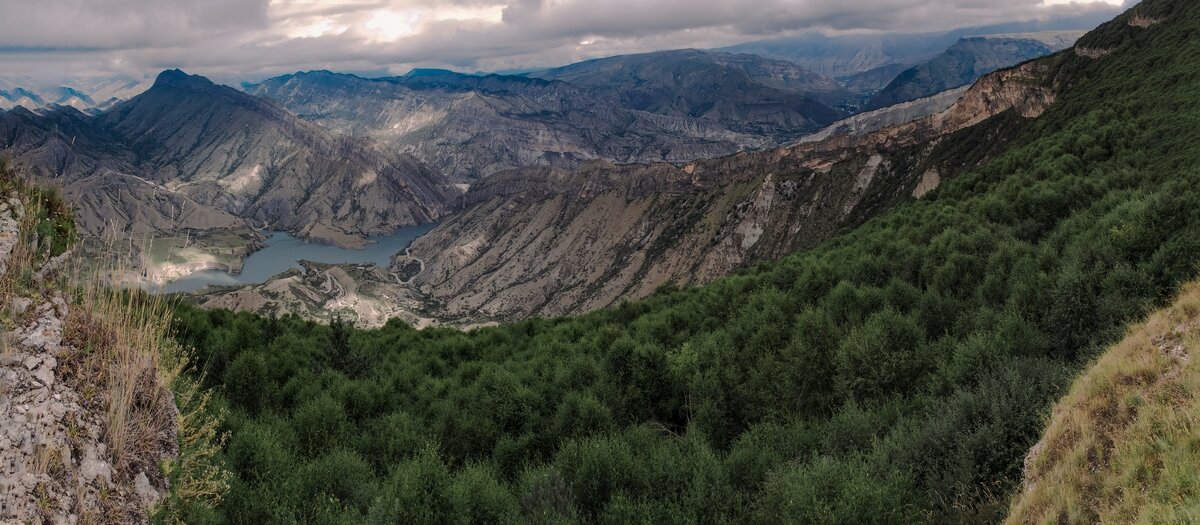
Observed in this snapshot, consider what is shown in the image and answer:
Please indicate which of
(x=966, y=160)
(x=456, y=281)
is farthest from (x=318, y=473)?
(x=456, y=281)

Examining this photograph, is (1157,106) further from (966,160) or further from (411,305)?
(411,305)

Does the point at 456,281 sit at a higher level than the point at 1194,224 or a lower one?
lower

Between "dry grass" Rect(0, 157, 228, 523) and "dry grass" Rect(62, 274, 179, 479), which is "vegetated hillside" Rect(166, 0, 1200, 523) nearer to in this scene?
"dry grass" Rect(0, 157, 228, 523)

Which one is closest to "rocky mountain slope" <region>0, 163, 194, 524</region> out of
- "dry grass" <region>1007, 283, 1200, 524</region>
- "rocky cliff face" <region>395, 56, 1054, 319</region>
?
"dry grass" <region>1007, 283, 1200, 524</region>

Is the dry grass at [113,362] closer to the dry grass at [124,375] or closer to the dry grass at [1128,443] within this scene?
the dry grass at [124,375]

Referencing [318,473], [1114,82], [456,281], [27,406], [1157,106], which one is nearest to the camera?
[27,406]

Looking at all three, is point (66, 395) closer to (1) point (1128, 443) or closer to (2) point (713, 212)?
(1) point (1128, 443)
